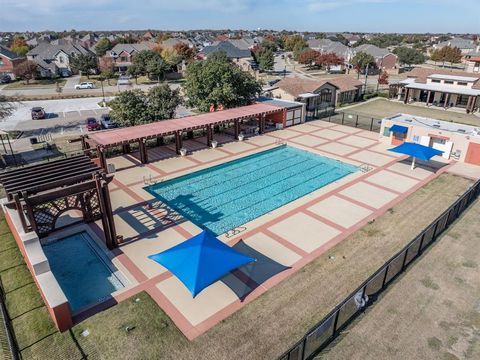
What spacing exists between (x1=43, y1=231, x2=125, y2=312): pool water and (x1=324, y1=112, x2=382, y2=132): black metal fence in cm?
3346

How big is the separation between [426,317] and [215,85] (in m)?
31.9

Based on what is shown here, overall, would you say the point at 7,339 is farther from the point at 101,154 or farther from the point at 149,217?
the point at 101,154

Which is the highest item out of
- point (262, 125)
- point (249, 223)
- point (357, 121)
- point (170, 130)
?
point (170, 130)

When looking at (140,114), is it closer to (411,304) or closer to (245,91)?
(245,91)

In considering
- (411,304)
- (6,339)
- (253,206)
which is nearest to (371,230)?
(411,304)

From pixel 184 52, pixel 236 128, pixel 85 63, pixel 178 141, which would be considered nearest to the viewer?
pixel 178 141

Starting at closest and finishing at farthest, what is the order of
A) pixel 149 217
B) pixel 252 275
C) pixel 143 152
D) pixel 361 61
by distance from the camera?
pixel 252 275
pixel 149 217
pixel 143 152
pixel 361 61

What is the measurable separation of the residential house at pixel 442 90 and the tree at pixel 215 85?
30.7 meters

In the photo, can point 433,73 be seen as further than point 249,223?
Yes

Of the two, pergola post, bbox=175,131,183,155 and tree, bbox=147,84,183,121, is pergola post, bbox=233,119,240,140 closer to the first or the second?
pergola post, bbox=175,131,183,155

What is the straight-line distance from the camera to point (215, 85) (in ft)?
128

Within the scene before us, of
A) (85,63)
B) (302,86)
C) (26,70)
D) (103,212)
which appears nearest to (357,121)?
(302,86)

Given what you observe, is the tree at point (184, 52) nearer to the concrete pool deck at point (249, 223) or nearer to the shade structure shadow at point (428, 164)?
the concrete pool deck at point (249, 223)

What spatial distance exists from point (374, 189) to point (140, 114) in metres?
23.4
